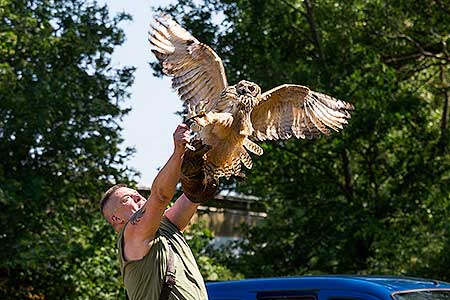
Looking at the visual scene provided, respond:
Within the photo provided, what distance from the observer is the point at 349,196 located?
1335cm

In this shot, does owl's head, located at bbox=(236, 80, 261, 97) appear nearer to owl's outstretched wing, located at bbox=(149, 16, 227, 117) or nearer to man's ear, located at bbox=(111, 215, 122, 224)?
owl's outstretched wing, located at bbox=(149, 16, 227, 117)

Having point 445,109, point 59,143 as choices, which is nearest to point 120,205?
point 59,143

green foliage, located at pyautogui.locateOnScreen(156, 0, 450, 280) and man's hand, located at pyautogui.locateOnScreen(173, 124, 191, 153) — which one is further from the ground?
green foliage, located at pyautogui.locateOnScreen(156, 0, 450, 280)

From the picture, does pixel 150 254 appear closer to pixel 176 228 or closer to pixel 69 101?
pixel 176 228

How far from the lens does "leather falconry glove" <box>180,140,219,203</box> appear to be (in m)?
3.63

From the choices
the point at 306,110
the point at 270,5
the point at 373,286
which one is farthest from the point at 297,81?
the point at 306,110

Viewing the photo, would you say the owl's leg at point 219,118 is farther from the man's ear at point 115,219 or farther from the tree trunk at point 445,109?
the tree trunk at point 445,109

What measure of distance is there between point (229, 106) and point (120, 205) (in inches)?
31.6

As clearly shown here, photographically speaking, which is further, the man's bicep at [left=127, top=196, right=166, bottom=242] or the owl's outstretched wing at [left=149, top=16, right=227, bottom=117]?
the owl's outstretched wing at [left=149, top=16, right=227, bottom=117]

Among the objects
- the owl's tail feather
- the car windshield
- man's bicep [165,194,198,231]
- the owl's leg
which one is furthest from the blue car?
the owl's leg

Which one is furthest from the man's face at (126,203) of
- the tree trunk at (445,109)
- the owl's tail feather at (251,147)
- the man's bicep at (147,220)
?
the tree trunk at (445,109)

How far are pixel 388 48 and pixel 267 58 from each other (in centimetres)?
227

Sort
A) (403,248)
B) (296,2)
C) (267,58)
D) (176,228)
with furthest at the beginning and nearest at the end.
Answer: (296,2) < (267,58) < (403,248) < (176,228)

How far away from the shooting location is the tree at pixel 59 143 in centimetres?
1198
